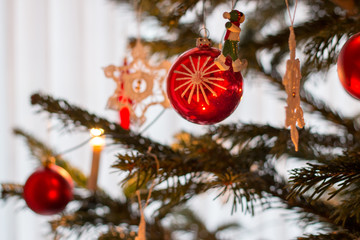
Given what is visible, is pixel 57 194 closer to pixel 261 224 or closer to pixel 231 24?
pixel 231 24

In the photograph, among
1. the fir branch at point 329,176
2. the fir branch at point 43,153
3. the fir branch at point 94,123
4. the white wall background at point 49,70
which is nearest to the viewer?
the fir branch at point 329,176

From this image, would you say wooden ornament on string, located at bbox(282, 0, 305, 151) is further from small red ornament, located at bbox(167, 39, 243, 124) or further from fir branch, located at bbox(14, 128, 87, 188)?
fir branch, located at bbox(14, 128, 87, 188)

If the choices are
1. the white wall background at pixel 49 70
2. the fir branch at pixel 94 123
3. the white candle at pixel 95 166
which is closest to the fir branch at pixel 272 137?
the fir branch at pixel 94 123

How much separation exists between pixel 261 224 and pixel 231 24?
1.21 m

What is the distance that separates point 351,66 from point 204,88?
12 cm

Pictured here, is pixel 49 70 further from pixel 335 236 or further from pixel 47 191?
pixel 335 236

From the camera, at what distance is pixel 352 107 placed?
162 centimetres

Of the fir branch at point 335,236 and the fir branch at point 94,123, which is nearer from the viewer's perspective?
the fir branch at point 335,236

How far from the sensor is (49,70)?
1.20m

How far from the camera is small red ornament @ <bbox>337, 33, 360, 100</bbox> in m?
0.33

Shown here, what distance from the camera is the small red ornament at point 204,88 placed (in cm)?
36

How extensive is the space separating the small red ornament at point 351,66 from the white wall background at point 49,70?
86 cm

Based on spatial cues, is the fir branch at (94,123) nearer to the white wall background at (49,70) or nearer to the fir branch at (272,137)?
the fir branch at (272,137)

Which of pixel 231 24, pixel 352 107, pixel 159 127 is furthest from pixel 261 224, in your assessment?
pixel 231 24
